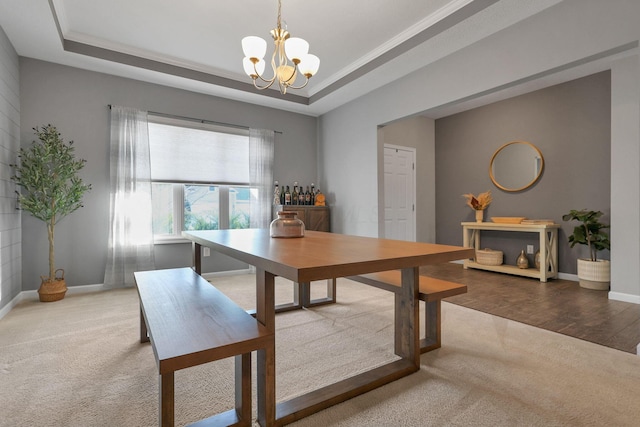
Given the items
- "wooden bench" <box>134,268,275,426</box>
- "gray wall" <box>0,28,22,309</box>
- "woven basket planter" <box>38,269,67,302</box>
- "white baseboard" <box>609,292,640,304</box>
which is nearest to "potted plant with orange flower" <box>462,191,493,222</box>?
"white baseboard" <box>609,292,640,304</box>

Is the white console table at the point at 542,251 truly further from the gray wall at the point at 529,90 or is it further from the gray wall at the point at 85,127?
the gray wall at the point at 85,127

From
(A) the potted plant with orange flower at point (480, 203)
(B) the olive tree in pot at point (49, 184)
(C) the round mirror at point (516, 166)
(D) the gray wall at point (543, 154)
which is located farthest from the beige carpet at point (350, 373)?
(C) the round mirror at point (516, 166)

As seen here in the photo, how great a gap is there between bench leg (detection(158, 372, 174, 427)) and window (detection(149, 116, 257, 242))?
130 inches

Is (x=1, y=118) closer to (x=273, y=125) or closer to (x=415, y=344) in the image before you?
(x=273, y=125)

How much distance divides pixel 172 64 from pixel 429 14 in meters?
2.89

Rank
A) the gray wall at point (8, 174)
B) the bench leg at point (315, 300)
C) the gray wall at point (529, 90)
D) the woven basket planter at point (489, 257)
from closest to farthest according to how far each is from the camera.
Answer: the gray wall at point (529, 90), the gray wall at point (8, 174), the bench leg at point (315, 300), the woven basket planter at point (489, 257)

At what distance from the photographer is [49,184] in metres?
3.11

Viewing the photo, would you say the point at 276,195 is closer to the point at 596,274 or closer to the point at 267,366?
the point at 267,366

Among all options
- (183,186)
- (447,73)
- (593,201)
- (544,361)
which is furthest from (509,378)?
(183,186)

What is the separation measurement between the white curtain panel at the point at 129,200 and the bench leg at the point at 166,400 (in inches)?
123

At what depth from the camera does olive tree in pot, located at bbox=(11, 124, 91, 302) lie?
3027 millimetres

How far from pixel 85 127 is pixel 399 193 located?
4582mm

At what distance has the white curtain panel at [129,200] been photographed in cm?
365

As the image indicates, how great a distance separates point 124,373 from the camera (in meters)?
1.74
